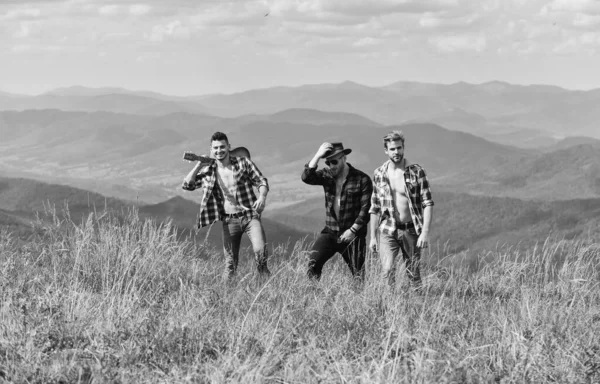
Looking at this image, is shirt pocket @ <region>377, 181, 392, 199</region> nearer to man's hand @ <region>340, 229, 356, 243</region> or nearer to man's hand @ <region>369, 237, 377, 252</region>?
man's hand @ <region>369, 237, 377, 252</region>

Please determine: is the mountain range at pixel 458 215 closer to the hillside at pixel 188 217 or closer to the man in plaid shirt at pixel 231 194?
the hillside at pixel 188 217

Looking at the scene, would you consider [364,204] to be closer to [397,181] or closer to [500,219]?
[397,181]

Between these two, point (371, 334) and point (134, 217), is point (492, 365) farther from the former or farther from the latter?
point (134, 217)

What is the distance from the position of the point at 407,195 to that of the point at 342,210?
2.66 feet

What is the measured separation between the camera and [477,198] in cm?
11312

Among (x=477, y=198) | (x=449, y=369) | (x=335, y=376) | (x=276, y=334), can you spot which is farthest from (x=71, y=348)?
(x=477, y=198)

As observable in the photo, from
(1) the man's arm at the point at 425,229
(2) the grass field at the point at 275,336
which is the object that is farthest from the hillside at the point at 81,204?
(2) the grass field at the point at 275,336

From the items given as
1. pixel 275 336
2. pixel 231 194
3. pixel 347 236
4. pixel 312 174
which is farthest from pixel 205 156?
pixel 275 336

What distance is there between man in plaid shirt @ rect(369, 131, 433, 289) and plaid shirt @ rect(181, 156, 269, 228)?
1.36 m

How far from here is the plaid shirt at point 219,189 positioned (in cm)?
802

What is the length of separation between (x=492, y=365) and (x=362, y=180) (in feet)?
10.2

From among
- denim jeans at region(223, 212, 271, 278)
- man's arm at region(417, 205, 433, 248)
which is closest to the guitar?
denim jeans at region(223, 212, 271, 278)

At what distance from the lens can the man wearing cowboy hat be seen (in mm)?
7449

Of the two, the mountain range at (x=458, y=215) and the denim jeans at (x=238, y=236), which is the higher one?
the denim jeans at (x=238, y=236)
